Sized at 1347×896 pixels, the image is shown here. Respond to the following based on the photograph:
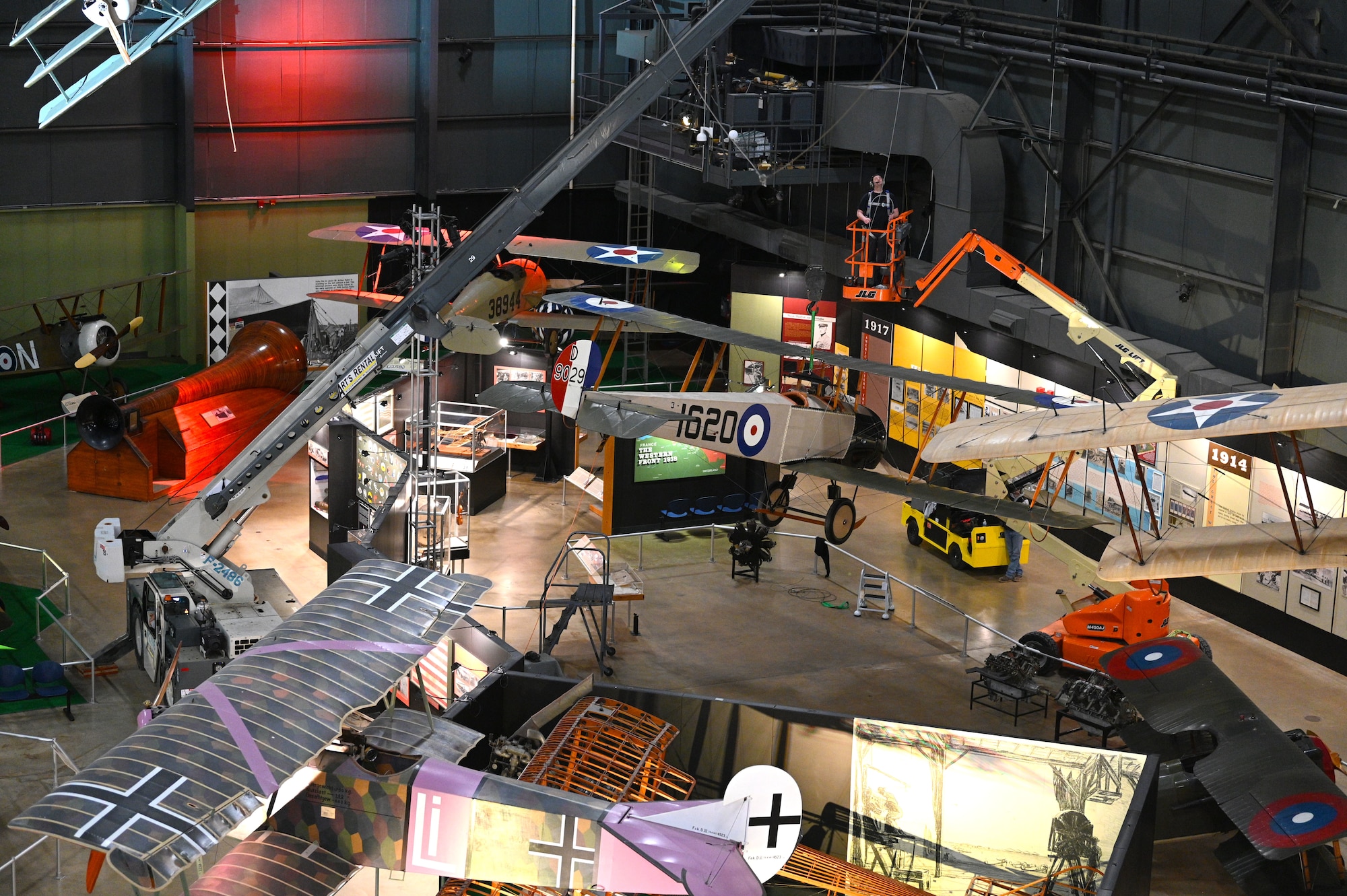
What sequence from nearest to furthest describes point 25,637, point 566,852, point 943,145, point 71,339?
point 566,852, point 25,637, point 943,145, point 71,339

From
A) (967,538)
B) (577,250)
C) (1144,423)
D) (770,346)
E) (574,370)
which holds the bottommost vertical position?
(967,538)

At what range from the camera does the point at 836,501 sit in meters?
20.8

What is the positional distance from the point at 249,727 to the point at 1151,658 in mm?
10367

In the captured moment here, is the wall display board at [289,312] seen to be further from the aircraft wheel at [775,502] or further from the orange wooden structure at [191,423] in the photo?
the aircraft wheel at [775,502]

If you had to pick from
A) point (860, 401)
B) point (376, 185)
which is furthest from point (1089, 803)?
point (376, 185)

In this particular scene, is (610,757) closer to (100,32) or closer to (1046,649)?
(1046,649)

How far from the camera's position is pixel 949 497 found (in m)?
18.2

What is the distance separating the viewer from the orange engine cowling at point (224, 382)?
24.6 meters

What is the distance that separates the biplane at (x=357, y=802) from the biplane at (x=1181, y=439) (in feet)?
13.8

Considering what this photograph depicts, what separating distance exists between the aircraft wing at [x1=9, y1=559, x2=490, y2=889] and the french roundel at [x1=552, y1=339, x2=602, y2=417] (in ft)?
28.4

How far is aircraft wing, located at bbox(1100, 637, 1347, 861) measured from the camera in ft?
44.3

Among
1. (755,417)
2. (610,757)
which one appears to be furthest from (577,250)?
(610,757)

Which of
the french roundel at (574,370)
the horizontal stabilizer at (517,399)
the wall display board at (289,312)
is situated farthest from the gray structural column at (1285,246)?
the wall display board at (289,312)

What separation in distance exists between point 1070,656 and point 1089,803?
6.49m
